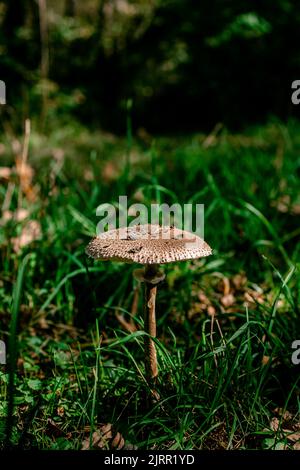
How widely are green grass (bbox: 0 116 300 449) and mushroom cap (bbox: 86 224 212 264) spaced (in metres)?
0.23

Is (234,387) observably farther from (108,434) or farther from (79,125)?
(79,125)

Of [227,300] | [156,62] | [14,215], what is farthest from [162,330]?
[156,62]

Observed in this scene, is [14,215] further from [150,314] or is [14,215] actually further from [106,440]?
[106,440]

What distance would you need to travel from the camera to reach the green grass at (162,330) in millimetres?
1653

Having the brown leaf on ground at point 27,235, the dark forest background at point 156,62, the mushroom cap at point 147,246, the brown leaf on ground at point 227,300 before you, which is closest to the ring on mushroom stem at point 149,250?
the mushroom cap at point 147,246

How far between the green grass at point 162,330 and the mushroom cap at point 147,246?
0.23 m

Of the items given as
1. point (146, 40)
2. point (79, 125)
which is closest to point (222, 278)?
point (79, 125)

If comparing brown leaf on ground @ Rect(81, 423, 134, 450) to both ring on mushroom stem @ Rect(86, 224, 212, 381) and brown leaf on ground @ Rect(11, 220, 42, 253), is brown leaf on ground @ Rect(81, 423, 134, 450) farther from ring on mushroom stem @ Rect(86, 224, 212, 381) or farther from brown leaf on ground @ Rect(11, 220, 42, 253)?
brown leaf on ground @ Rect(11, 220, 42, 253)

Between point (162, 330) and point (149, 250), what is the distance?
3.08 ft

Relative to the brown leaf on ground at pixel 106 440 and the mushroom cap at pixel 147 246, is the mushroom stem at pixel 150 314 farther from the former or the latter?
the brown leaf on ground at pixel 106 440

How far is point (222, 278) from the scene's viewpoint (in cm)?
268

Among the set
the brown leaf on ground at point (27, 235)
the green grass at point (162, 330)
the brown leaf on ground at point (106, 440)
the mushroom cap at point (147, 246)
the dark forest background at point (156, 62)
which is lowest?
the brown leaf on ground at point (106, 440)

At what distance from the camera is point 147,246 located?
1.52 m

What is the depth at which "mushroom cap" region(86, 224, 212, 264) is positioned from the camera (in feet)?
4.87
